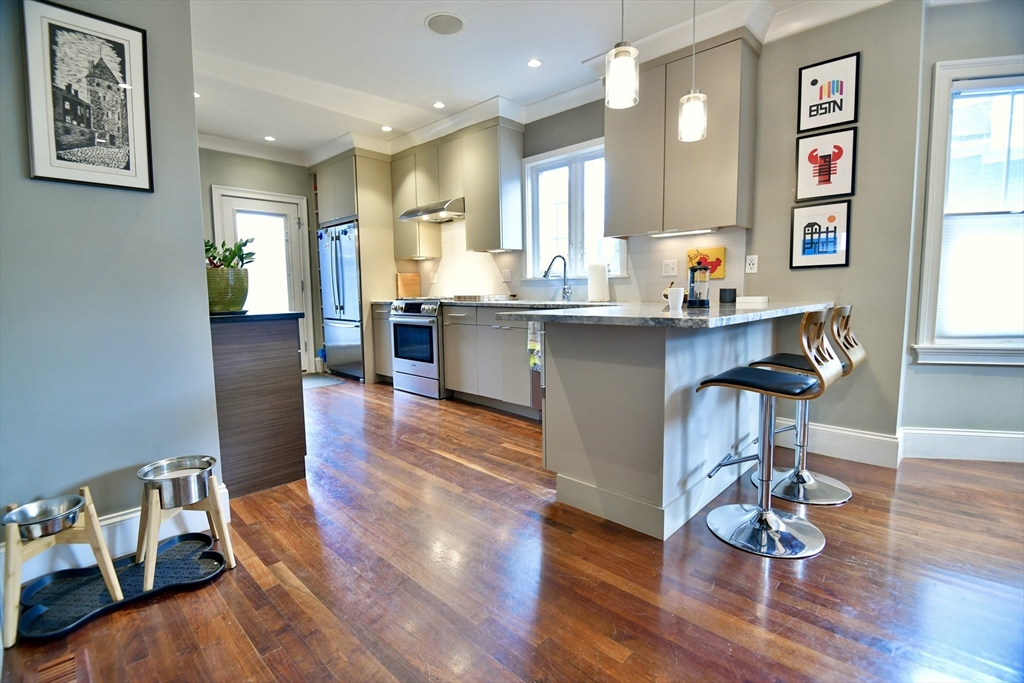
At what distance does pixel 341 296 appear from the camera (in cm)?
541

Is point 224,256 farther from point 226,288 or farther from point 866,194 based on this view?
point 866,194

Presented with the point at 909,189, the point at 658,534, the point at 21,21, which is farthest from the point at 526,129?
the point at 658,534

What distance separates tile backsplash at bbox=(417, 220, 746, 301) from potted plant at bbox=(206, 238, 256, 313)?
8.41 ft

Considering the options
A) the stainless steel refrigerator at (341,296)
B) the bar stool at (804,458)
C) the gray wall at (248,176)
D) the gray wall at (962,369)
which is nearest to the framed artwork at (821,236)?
the gray wall at (962,369)

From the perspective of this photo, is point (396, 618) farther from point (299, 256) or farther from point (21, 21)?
point (299, 256)

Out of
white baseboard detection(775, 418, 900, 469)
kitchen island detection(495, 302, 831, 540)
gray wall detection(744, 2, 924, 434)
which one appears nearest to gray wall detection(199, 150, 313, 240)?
kitchen island detection(495, 302, 831, 540)

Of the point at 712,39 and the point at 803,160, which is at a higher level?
the point at 712,39

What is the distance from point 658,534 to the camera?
1.88 m

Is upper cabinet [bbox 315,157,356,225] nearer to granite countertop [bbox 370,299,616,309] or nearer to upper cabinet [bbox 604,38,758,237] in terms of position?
granite countertop [bbox 370,299,616,309]

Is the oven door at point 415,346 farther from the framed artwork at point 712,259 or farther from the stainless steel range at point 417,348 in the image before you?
the framed artwork at point 712,259

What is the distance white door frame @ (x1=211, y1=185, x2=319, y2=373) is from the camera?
5.16m

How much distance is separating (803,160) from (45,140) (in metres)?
3.57

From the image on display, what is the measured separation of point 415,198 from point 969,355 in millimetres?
4685

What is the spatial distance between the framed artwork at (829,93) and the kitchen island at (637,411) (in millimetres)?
1397
